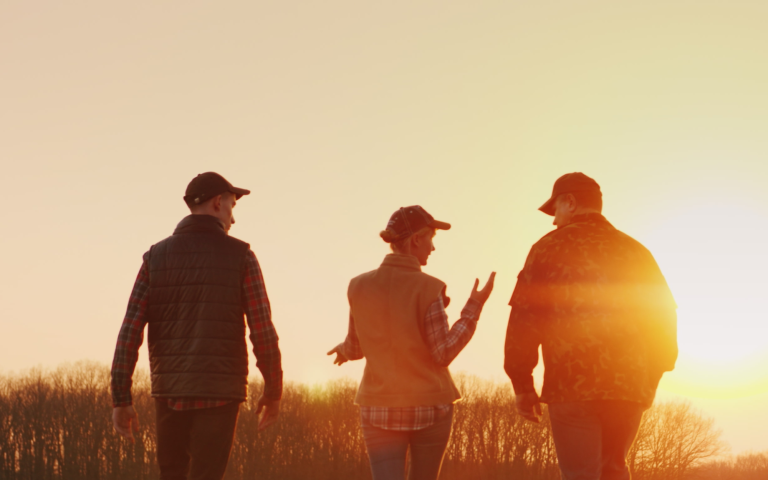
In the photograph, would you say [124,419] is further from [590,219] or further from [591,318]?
[590,219]

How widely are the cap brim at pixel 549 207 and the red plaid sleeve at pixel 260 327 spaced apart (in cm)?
193

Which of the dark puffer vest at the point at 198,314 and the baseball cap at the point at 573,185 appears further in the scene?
the baseball cap at the point at 573,185

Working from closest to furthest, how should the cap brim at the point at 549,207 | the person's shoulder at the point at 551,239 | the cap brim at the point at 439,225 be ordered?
the person's shoulder at the point at 551,239 → the cap brim at the point at 439,225 → the cap brim at the point at 549,207

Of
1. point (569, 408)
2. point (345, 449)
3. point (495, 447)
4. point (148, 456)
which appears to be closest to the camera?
point (569, 408)

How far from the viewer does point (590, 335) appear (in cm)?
476

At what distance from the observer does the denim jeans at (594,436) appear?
4680 millimetres

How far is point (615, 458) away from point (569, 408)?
0.42 meters

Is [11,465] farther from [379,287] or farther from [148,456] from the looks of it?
[379,287]

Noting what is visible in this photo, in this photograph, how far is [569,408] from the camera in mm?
4738

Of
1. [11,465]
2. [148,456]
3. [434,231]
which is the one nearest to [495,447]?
[148,456]

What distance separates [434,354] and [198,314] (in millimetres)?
1401

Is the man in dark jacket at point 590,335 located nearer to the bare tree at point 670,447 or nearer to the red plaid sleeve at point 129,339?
the red plaid sleeve at point 129,339

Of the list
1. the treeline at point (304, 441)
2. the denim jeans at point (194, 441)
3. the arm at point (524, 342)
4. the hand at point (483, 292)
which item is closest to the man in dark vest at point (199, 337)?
the denim jeans at point (194, 441)

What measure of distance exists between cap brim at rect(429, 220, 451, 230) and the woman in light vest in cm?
19
